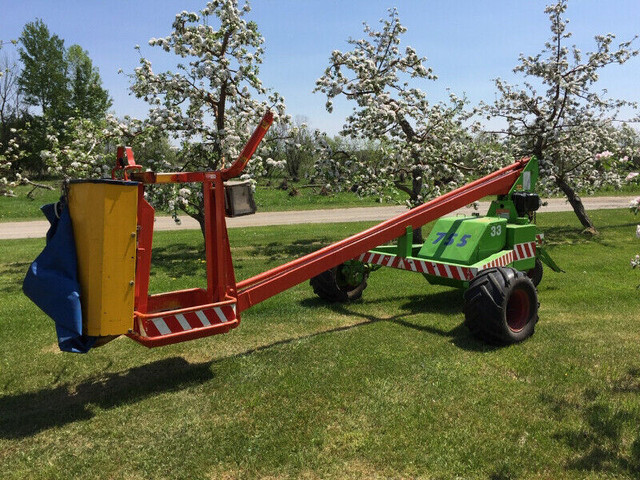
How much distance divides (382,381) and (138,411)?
2244 mm

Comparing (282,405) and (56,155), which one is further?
(56,155)

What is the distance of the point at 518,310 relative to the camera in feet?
21.4

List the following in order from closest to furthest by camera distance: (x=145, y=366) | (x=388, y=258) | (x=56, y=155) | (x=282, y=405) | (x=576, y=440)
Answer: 1. (x=576, y=440)
2. (x=282, y=405)
3. (x=145, y=366)
4. (x=388, y=258)
5. (x=56, y=155)

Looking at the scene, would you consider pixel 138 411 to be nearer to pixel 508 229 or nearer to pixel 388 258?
pixel 388 258

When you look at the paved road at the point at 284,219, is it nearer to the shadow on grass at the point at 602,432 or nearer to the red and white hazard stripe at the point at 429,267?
the red and white hazard stripe at the point at 429,267

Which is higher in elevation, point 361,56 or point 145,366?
point 361,56

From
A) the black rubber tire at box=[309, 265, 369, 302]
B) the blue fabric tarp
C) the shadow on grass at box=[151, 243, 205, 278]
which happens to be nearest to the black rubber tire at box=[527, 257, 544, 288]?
the black rubber tire at box=[309, 265, 369, 302]

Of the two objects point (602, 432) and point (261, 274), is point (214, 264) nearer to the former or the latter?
point (261, 274)

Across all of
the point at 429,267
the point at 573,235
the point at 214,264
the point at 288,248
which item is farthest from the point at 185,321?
the point at 573,235

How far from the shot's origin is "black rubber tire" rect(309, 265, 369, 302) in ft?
26.8

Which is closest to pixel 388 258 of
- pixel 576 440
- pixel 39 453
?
pixel 576 440

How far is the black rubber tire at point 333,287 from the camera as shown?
26.8 feet

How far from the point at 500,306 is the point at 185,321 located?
337 centimetres

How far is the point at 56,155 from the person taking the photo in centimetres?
1218
